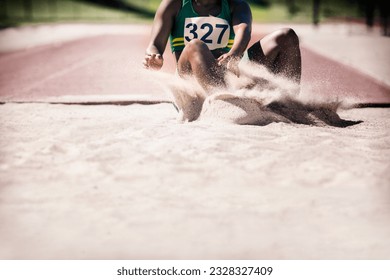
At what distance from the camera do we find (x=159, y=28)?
3664 mm

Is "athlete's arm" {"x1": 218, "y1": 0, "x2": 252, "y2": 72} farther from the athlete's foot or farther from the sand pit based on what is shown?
the sand pit

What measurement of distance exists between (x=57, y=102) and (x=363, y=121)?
2644mm

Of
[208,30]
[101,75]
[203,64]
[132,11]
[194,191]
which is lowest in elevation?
[132,11]

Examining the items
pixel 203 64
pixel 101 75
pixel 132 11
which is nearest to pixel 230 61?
pixel 203 64

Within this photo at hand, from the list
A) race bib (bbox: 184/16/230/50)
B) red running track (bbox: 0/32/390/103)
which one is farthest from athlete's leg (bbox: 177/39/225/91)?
red running track (bbox: 0/32/390/103)

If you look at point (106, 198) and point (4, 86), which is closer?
point (106, 198)

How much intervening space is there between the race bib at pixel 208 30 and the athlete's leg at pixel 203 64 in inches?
10.8

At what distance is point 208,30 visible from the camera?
367cm

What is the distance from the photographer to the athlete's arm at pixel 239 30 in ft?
11.1

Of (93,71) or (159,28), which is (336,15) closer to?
(93,71)

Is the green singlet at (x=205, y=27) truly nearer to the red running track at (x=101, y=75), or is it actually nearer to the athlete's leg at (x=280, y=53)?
the athlete's leg at (x=280, y=53)

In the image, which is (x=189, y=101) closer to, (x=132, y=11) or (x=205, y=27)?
(x=205, y=27)

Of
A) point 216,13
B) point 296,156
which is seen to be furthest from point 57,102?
point 296,156

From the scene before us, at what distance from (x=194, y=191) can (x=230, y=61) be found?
1.25 meters
